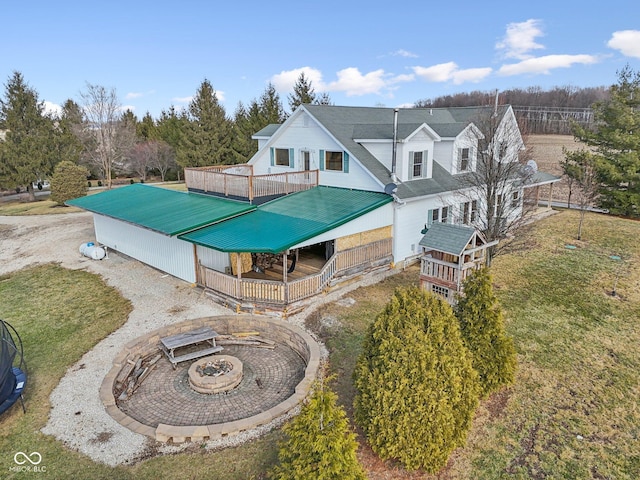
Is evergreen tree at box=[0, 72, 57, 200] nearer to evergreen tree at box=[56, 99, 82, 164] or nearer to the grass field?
evergreen tree at box=[56, 99, 82, 164]

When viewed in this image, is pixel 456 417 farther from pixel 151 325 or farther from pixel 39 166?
pixel 39 166

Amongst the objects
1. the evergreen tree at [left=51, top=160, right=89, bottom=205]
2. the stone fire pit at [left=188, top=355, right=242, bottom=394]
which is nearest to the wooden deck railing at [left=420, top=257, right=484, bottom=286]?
the stone fire pit at [left=188, top=355, right=242, bottom=394]

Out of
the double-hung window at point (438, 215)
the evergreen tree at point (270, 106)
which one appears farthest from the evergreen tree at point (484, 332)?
the evergreen tree at point (270, 106)

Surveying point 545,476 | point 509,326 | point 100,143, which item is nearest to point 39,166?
point 100,143

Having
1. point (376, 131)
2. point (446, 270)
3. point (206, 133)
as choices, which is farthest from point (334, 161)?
point (206, 133)

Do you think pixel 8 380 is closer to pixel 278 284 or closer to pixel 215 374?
pixel 215 374

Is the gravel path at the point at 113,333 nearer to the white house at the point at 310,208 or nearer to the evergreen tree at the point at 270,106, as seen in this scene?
the white house at the point at 310,208
